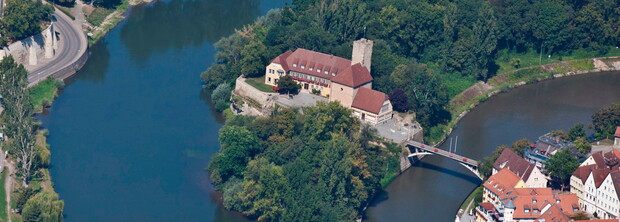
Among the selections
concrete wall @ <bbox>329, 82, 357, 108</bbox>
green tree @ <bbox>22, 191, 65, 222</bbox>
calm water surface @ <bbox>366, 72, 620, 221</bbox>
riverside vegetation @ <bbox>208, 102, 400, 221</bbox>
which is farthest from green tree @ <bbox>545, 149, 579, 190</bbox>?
green tree @ <bbox>22, 191, 65, 222</bbox>

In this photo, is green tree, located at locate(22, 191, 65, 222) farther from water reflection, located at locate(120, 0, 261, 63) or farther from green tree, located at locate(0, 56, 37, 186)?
water reflection, located at locate(120, 0, 261, 63)

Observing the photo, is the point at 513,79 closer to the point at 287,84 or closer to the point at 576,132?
the point at 576,132

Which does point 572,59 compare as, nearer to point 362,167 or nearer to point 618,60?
point 618,60

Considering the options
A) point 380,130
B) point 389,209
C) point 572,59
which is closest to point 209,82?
point 380,130

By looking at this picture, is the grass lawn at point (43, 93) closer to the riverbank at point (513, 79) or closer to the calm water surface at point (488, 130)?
the calm water surface at point (488, 130)

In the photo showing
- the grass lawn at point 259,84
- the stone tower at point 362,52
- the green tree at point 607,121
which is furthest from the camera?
the grass lawn at point 259,84

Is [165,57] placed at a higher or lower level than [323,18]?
lower

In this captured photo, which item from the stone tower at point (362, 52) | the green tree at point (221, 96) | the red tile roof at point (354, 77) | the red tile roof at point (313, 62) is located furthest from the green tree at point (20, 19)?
the stone tower at point (362, 52)
